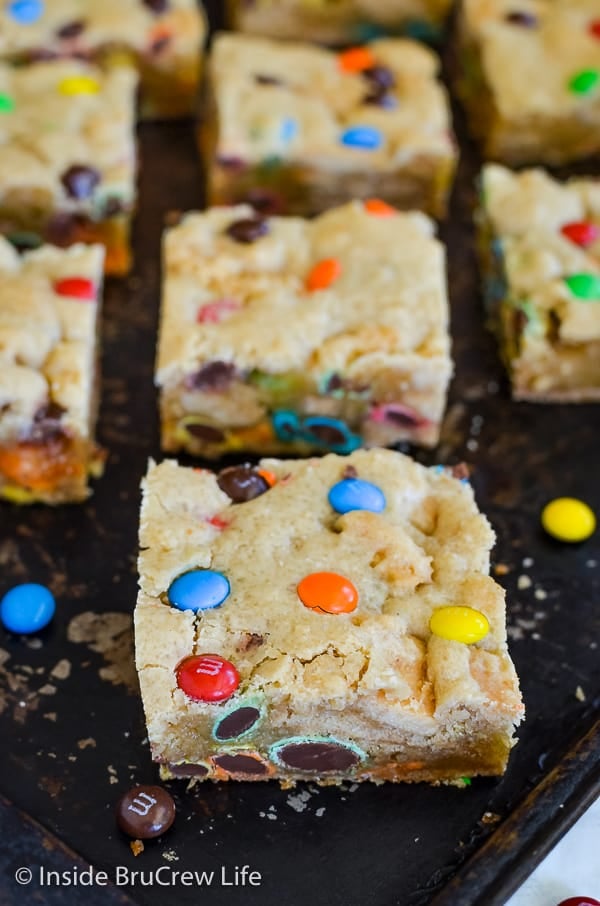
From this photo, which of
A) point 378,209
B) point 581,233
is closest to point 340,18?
point 378,209

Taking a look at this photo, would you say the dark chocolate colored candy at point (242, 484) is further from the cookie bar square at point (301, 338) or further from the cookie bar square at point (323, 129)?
the cookie bar square at point (323, 129)

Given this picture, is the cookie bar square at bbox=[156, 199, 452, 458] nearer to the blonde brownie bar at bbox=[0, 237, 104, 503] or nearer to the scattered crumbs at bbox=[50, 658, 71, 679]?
the blonde brownie bar at bbox=[0, 237, 104, 503]

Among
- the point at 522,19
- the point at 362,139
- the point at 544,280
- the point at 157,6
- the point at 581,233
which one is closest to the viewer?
the point at 544,280

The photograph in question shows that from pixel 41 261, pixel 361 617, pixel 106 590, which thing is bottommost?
pixel 106 590

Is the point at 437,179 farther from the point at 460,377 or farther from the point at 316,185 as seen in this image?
the point at 460,377

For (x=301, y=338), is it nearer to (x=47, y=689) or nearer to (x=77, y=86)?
(x=47, y=689)

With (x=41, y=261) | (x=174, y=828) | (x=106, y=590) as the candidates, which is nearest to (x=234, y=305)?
(x=41, y=261)

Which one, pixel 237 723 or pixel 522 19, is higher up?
pixel 522 19
